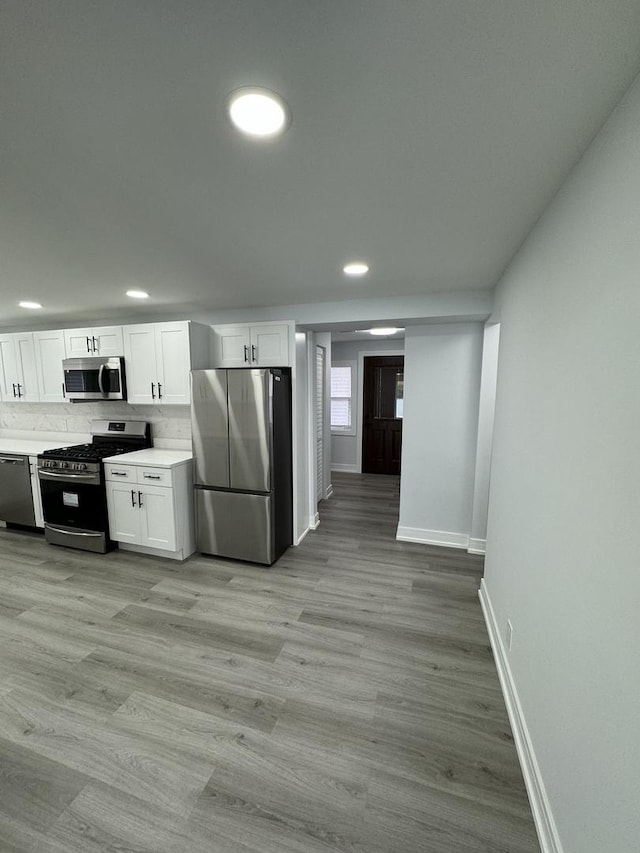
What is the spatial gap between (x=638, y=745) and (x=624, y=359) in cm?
93

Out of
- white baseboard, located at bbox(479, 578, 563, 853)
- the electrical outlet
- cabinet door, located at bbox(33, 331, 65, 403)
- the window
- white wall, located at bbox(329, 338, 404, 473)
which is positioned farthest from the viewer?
the window

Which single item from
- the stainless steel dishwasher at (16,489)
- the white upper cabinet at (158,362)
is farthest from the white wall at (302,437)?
the stainless steel dishwasher at (16,489)

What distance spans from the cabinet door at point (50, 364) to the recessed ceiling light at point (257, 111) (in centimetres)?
384

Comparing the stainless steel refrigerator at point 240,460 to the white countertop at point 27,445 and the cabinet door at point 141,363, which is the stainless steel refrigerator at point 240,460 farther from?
the white countertop at point 27,445

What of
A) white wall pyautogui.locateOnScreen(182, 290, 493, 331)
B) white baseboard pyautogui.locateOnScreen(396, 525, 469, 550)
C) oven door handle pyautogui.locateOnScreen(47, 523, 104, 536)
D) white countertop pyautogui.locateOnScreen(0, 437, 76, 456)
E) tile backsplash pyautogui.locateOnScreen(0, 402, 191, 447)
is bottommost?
white baseboard pyautogui.locateOnScreen(396, 525, 469, 550)

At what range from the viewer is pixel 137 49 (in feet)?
2.65

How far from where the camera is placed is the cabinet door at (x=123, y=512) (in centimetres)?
330

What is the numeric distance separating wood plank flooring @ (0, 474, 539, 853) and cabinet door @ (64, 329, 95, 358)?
225 centimetres

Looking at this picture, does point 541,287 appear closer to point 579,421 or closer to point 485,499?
point 579,421

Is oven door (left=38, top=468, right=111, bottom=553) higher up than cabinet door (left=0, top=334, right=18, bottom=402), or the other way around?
cabinet door (left=0, top=334, right=18, bottom=402)

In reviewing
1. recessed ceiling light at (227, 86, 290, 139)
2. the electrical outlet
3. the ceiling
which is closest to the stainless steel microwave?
the ceiling

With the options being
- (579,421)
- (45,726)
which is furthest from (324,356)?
(45,726)

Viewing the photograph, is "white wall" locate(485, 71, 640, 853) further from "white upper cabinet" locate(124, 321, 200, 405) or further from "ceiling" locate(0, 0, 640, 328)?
"white upper cabinet" locate(124, 321, 200, 405)

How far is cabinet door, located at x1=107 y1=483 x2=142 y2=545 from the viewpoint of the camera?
130 inches
